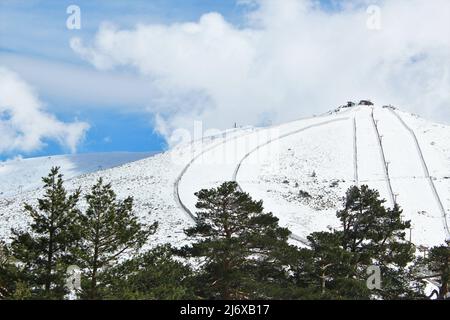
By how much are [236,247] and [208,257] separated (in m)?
1.78

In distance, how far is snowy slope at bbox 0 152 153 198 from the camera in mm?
94856

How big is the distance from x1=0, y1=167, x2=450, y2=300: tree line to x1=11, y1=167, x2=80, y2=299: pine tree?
4 cm

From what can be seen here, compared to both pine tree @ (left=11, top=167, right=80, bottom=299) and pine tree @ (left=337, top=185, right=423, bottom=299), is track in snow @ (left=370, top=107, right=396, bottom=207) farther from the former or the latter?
pine tree @ (left=11, top=167, right=80, bottom=299)

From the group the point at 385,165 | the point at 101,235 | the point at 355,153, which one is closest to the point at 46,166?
the point at 355,153

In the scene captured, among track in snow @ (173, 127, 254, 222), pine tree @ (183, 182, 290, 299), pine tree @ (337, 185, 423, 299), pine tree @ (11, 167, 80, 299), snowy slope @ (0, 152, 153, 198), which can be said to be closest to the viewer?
pine tree @ (11, 167, 80, 299)

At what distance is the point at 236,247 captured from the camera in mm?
21812

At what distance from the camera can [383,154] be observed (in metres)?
85.6

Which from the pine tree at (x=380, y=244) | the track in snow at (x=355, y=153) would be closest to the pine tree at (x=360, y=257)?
the pine tree at (x=380, y=244)

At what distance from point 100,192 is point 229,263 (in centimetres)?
587

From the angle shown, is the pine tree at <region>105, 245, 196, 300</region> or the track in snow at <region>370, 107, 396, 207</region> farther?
the track in snow at <region>370, 107, 396, 207</region>

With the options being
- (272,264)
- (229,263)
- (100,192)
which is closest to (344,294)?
(272,264)

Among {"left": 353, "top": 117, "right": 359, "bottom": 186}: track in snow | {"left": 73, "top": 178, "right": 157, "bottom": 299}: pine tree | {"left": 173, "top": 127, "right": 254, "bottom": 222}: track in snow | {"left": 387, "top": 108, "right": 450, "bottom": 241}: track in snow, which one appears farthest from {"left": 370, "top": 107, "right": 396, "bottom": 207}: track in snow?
{"left": 73, "top": 178, "right": 157, "bottom": 299}: pine tree
